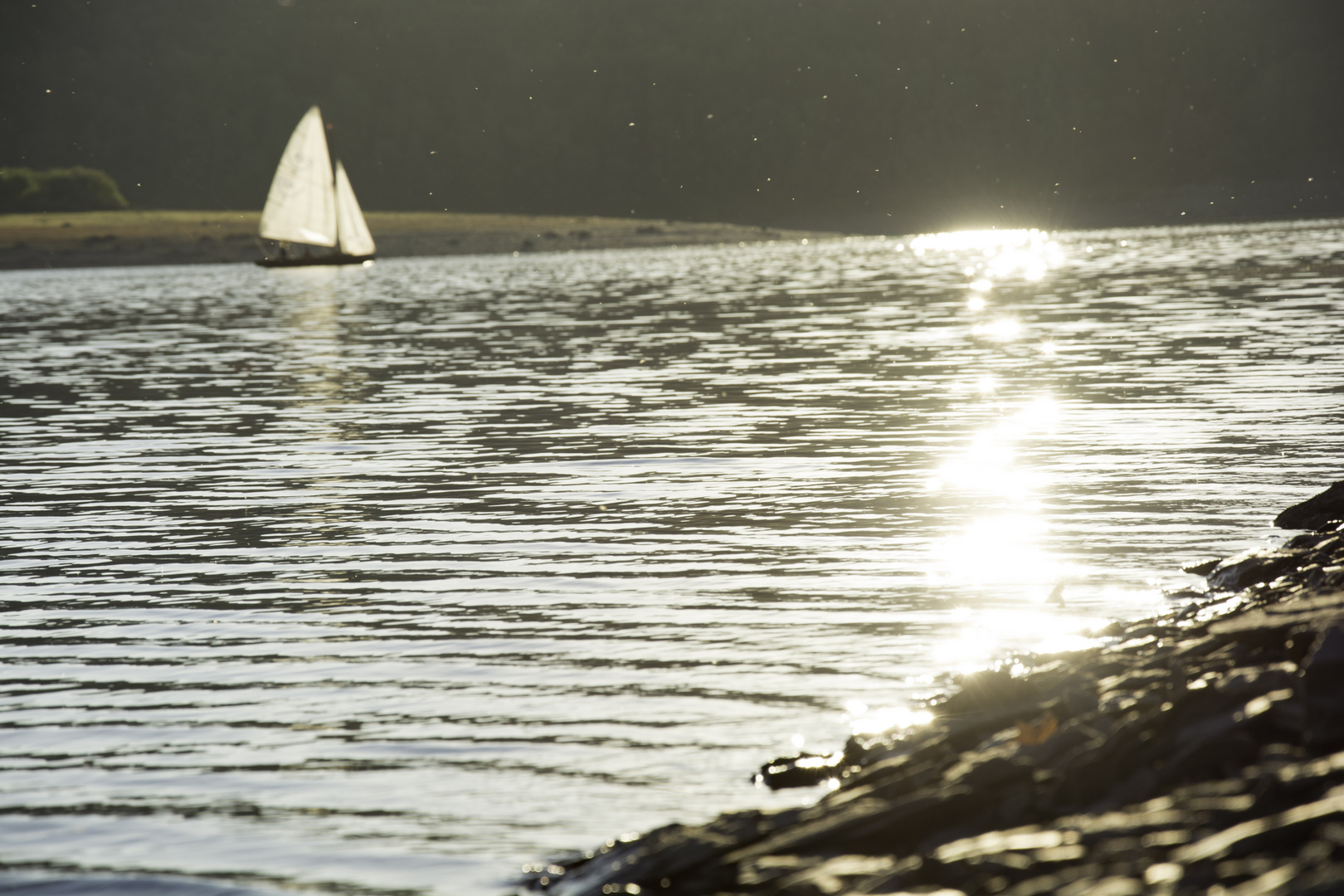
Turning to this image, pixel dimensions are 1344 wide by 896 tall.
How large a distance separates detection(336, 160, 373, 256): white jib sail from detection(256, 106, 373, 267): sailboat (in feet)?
0.17

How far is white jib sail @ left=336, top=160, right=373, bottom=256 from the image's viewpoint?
99000 millimetres

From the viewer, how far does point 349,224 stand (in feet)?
333

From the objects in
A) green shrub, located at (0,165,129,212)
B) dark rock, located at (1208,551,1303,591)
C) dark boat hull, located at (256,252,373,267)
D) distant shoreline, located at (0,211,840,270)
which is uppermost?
green shrub, located at (0,165,129,212)

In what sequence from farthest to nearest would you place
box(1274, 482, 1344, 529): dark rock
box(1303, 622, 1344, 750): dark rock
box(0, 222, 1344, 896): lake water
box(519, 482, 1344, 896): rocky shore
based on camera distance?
1. box(1274, 482, 1344, 529): dark rock
2. box(0, 222, 1344, 896): lake water
3. box(1303, 622, 1344, 750): dark rock
4. box(519, 482, 1344, 896): rocky shore

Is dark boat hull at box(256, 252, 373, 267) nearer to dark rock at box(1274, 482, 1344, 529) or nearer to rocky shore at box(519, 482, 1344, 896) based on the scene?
dark rock at box(1274, 482, 1344, 529)

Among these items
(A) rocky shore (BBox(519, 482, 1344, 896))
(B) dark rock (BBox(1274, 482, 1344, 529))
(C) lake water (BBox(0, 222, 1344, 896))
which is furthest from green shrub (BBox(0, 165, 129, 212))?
(A) rocky shore (BBox(519, 482, 1344, 896))

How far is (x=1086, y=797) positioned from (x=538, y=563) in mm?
8373

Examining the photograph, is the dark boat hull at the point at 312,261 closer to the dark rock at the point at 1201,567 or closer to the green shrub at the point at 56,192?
the green shrub at the point at 56,192

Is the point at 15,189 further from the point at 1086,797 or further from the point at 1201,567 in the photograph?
the point at 1086,797

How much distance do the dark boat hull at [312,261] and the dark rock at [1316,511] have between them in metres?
86.9

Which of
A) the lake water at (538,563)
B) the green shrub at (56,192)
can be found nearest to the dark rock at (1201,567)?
the lake water at (538,563)

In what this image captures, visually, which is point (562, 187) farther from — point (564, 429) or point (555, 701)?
point (555, 701)

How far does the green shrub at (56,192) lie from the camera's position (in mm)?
149000

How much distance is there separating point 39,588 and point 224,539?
2.40 meters
